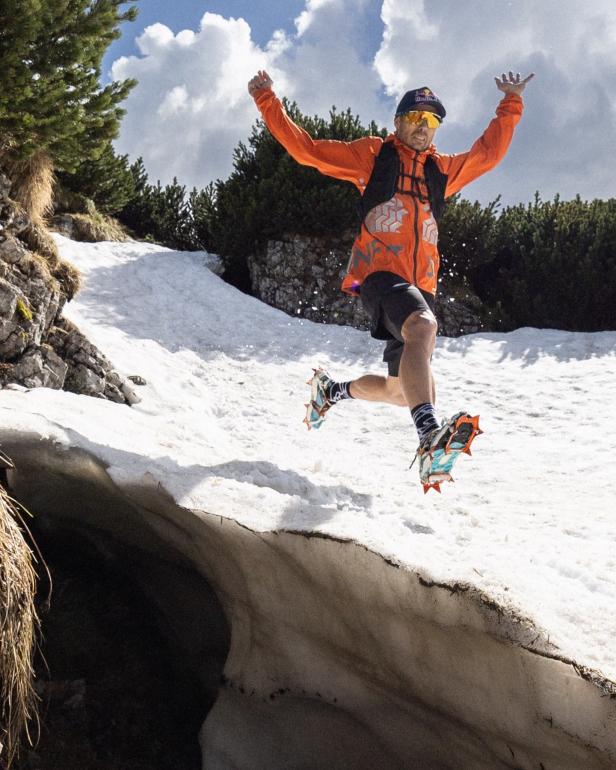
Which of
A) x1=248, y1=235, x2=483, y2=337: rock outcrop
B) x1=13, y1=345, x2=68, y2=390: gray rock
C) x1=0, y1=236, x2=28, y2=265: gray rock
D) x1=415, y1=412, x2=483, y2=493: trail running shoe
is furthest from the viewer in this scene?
x1=248, y1=235, x2=483, y2=337: rock outcrop

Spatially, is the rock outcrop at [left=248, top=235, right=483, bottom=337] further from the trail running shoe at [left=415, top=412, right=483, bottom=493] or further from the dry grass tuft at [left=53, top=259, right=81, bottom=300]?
the trail running shoe at [left=415, top=412, right=483, bottom=493]

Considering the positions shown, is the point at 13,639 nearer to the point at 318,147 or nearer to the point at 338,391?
the point at 338,391

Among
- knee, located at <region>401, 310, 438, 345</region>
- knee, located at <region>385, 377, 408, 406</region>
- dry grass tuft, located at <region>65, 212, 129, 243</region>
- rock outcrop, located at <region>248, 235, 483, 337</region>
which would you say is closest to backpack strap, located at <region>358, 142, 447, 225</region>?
knee, located at <region>401, 310, 438, 345</region>

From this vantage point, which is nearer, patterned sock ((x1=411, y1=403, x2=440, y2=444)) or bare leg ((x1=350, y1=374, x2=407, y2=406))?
patterned sock ((x1=411, y1=403, x2=440, y2=444))

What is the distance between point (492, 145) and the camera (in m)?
3.92

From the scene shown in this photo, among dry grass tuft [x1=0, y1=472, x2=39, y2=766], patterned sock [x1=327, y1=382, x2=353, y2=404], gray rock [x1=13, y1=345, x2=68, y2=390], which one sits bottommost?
dry grass tuft [x1=0, y1=472, x2=39, y2=766]

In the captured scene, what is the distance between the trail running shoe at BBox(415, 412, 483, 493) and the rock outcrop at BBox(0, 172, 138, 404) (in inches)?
103

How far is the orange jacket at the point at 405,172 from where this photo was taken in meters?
3.58

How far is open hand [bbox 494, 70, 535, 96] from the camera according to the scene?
3986mm

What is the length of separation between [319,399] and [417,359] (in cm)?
136

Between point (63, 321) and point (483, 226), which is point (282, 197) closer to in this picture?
point (483, 226)

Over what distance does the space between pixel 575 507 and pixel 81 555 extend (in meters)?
2.53

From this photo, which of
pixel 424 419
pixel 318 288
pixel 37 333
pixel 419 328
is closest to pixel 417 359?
pixel 419 328

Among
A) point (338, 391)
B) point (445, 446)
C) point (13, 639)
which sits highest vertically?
point (338, 391)
